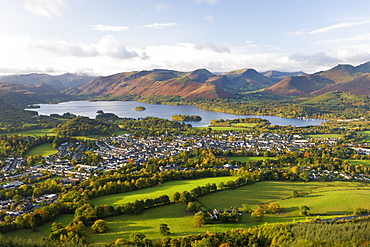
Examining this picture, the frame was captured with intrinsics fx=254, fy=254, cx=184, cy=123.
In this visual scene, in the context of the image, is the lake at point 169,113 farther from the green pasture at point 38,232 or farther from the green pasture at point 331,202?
the green pasture at point 38,232

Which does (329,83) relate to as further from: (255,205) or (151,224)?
(151,224)

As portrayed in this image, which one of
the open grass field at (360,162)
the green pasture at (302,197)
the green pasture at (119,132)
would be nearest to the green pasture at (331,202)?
the green pasture at (302,197)

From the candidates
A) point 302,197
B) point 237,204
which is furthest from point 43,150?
point 302,197

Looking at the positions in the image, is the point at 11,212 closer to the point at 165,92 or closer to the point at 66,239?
the point at 66,239

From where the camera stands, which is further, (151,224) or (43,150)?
(43,150)

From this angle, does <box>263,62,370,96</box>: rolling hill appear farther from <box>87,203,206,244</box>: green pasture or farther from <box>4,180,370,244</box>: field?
<box>87,203,206,244</box>: green pasture

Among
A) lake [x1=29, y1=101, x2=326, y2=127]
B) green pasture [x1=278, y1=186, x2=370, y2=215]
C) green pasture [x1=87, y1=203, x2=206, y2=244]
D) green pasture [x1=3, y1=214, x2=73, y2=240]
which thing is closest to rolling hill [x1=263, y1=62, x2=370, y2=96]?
lake [x1=29, y1=101, x2=326, y2=127]

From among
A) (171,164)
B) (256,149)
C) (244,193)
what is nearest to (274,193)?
(244,193)
